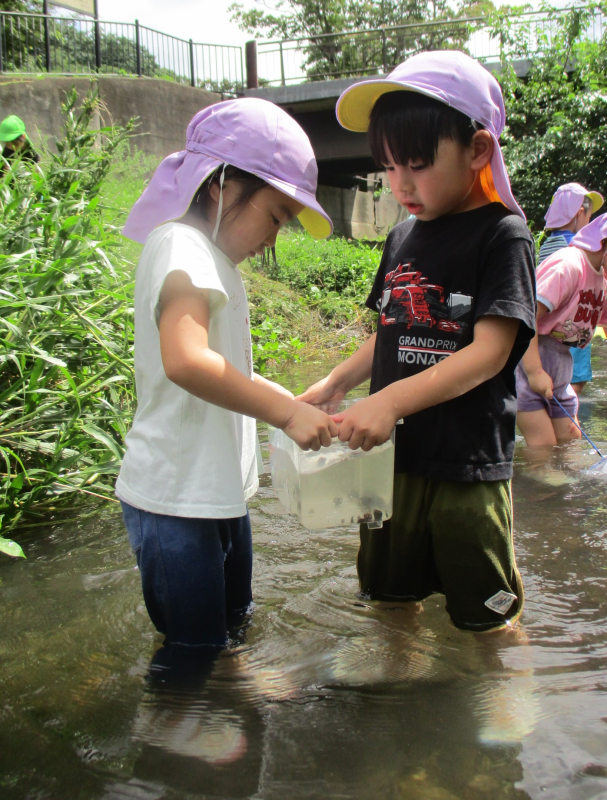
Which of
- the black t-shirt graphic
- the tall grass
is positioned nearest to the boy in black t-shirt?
the black t-shirt graphic

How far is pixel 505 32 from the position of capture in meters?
15.4

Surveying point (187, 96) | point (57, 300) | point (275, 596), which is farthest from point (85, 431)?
point (187, 96)

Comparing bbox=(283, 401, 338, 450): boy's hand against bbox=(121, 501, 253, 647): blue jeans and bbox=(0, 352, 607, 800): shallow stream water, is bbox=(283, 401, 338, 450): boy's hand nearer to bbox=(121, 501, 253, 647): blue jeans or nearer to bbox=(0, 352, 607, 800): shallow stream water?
bbox=(121, 501, 253, 647): blue jeans

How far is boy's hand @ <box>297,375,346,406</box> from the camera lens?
6.72 ft

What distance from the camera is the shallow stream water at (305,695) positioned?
1.45 m

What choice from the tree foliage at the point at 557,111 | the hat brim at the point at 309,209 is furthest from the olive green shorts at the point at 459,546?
the tree foliage at the point at 557,111

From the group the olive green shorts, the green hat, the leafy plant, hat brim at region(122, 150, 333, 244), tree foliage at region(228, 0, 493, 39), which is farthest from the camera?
tree foliage at region(228, 0, 493, 39)

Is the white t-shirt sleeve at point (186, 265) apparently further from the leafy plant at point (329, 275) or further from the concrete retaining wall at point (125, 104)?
the leafy plant at point (329, 275)

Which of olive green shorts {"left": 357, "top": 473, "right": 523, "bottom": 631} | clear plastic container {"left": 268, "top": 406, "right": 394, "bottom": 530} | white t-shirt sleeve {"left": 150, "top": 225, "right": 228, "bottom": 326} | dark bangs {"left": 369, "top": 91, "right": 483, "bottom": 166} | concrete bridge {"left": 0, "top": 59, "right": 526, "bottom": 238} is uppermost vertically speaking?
concrete bridge {"left": 0, "top": 59, "right": 526, "bottom": 238}

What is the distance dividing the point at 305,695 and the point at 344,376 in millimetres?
858

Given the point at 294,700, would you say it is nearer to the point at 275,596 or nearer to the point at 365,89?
the point at 275,596

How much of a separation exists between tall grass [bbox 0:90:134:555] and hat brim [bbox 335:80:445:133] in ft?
4.18

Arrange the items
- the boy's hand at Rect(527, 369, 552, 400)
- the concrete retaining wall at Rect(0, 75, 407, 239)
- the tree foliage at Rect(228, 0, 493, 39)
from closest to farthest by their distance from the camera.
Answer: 1. the boy's hand at Rect(527, 369, 552, 400)
2. the concrete retaining wall at Rect(0, 75, 407, 239)
3. the tree foliage at Rect(228, 0, 493, 39)

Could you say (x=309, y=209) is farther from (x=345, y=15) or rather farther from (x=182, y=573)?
(x=345, y=15)
